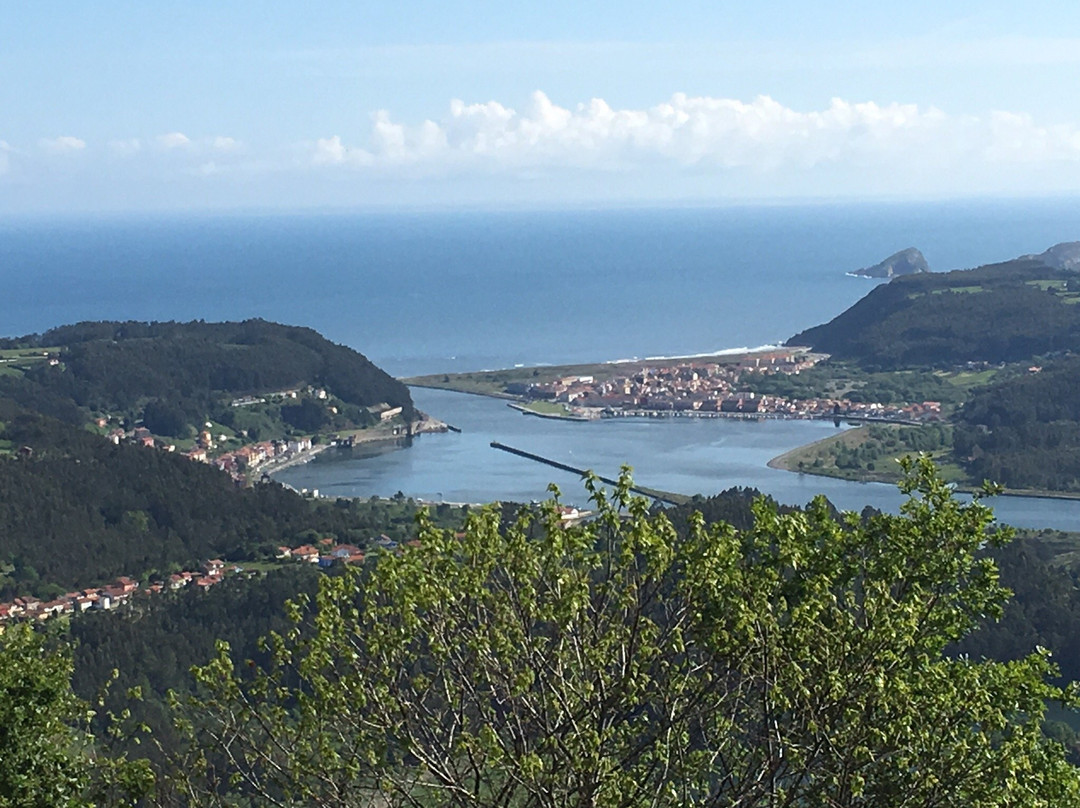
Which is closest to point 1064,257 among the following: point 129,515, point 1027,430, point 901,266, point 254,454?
point 901,266

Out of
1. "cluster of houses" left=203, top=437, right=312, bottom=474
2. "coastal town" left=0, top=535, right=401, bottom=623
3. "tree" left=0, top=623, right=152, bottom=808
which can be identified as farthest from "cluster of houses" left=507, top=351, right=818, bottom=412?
"tree" left=0, top=623, right=152, bottom=808

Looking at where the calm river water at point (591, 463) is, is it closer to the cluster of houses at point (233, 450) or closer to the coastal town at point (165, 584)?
the cluster of houses at point (233, 450)

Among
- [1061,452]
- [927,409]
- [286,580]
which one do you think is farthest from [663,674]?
[927,409]

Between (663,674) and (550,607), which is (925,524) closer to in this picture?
(663,674)

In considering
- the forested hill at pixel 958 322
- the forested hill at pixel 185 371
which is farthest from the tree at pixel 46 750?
the forested hill at pixel 958 322

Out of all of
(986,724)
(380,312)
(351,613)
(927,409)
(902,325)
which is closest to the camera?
(986,724)

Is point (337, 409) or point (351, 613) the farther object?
point (337, 409)

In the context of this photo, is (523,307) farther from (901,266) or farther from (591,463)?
(591,463)
